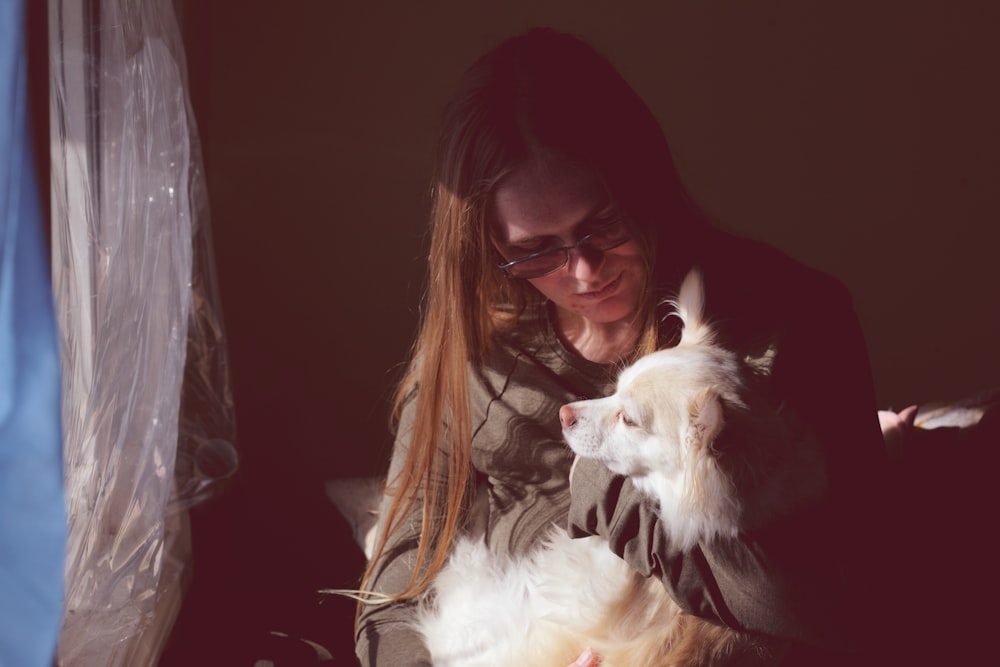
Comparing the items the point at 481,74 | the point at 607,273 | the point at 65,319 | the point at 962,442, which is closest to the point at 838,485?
the point at 607,273

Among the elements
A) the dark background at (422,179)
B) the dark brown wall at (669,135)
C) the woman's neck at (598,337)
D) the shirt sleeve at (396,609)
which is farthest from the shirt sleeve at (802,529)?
the dark brown wall at (669,135)

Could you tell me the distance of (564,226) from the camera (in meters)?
1.43

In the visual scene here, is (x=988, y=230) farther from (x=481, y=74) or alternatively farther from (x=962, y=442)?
(x=481, y=74)

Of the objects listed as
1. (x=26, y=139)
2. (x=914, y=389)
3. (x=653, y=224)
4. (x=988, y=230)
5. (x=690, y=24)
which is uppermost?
(x=690, y=24)

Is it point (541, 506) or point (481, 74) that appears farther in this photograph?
point (541, 506)

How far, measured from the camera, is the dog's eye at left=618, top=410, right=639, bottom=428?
146 cm

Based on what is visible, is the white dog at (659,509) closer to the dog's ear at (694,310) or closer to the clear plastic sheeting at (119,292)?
the dog's ear at (694,310)

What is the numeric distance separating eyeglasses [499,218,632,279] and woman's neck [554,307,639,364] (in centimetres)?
28

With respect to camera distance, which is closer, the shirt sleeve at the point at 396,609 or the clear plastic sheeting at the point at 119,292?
the clear plastic sheeting at the point at 119,292

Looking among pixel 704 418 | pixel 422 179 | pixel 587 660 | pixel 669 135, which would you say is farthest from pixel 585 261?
pixel 669 135

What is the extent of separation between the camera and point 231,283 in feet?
7.99

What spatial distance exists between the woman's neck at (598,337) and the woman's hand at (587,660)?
1.90 ft

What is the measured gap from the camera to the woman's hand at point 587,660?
1425 mm

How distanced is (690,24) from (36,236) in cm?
208
